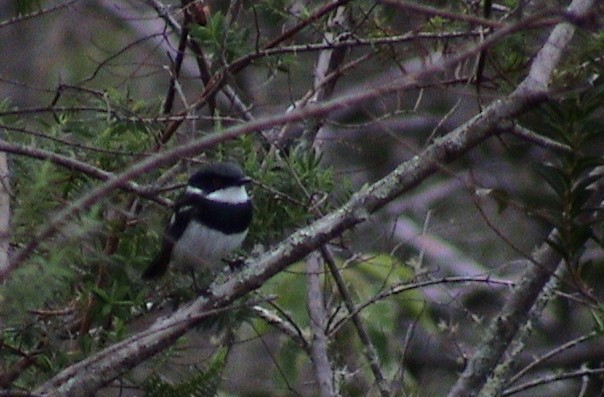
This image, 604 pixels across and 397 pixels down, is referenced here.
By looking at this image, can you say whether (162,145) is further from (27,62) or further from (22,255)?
(27,62)

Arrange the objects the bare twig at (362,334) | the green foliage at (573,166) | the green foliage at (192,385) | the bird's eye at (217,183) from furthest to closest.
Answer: the bird's eye at (217,183), the bare twig at (362,334), the green foliage at (192,385), the green foliage at (573,166)

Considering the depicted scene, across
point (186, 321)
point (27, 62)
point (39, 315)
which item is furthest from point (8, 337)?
point (27, 62)

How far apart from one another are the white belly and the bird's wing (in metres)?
0.04

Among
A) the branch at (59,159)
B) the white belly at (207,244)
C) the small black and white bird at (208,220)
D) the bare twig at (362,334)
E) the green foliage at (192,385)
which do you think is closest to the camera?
the branch at (59,159)

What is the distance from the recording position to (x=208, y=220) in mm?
5059

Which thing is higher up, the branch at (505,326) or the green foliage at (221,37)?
the green foliage at (221,37)

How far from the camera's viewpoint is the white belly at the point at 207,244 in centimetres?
460

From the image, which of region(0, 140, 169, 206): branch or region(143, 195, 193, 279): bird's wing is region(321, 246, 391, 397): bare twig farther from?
region(0, 140, 169, 206): branch

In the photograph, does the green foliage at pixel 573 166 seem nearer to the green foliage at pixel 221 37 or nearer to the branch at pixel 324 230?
the branch at pixel 324 230

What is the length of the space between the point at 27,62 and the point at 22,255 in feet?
27.4

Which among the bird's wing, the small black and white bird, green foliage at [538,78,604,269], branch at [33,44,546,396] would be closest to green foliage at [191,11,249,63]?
the small black and white bird

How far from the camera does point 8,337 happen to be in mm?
3865

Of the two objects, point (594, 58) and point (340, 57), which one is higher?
point (340, 57)

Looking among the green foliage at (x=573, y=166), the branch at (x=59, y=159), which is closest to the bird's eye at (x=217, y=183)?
the branch at (x=59, y=159)
